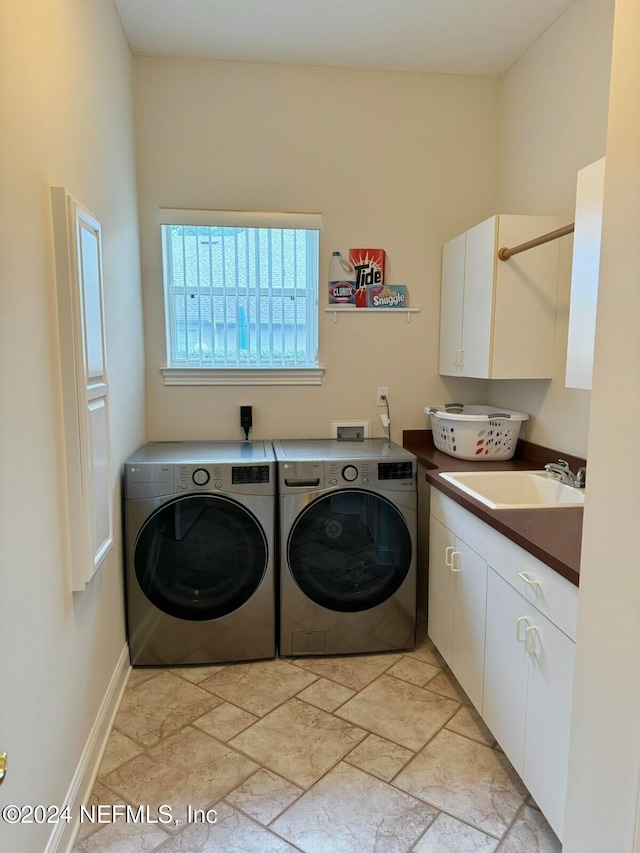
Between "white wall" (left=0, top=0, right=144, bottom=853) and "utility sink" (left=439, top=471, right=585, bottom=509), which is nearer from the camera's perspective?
"white wall" (left=0, top=0, right=144, bottom=853)

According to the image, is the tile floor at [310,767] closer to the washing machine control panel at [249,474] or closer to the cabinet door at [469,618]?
the cabinet door at [469,618]

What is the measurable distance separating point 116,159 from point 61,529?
1.61 m

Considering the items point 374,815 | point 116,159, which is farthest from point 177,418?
point 374,815

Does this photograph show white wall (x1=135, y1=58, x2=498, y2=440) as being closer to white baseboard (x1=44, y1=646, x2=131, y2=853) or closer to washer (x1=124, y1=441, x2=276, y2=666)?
washer (x1=124, y1=441, x2=276, y2=666)

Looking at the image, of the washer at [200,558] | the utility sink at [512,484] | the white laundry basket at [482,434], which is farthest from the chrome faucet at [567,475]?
the washer at [200,558]

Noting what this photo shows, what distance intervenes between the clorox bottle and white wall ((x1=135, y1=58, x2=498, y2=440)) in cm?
4

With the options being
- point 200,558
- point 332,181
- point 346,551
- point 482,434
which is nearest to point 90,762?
point 200,558

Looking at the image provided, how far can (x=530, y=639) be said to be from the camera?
1.55 metres

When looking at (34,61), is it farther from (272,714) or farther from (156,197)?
(272,714)

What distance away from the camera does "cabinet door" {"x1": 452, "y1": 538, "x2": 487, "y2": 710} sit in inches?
75.3

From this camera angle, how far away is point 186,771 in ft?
5.91

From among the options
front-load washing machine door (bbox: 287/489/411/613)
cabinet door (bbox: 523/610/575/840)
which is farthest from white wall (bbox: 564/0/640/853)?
front-load washing machine door (bbox: 287/489/411/613)

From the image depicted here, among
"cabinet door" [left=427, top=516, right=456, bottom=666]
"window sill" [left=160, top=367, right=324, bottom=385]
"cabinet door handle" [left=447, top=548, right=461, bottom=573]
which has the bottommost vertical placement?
"cabinet door" [left=427, top=516, right=456, bottom=666]

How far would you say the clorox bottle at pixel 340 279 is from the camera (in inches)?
113
